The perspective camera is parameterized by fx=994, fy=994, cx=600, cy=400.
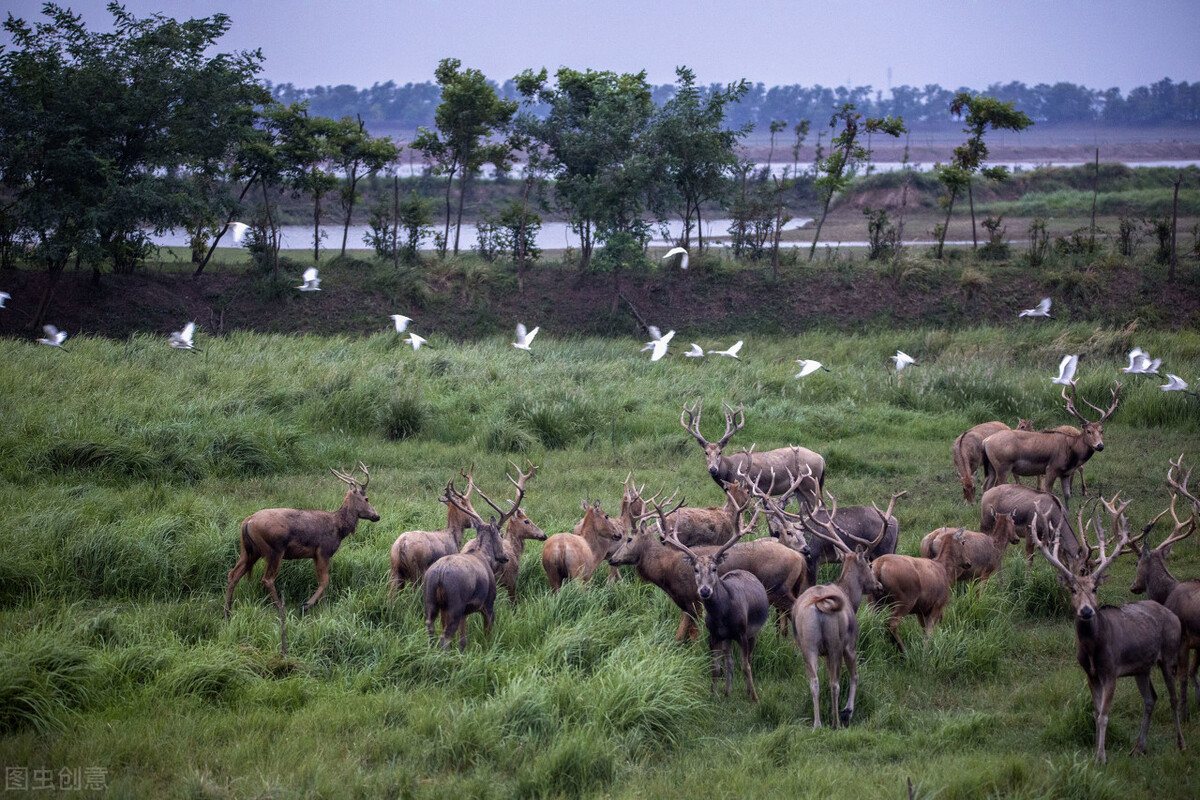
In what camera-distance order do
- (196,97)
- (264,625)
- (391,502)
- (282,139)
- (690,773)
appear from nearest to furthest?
(690,773) → (264,625) → (391,502) → (196,97) → (282,139)

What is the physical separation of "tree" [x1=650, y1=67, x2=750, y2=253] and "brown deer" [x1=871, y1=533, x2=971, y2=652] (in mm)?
17544

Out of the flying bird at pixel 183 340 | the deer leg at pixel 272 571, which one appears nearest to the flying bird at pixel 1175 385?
the deer leg at pixel 272 571

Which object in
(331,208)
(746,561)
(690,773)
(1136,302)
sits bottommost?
(690,773)

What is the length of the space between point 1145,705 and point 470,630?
202 inches

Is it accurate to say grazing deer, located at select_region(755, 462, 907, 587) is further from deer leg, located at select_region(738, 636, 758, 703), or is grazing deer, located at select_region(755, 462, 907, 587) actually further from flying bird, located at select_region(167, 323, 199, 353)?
flying bird, located at select_region(167, 323, 199, 353)

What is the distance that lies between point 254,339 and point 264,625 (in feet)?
43.8

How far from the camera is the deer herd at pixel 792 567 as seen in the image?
7031mm

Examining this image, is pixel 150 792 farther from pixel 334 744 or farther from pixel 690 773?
pixel 690 773

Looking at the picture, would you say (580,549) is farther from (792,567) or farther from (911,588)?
(911,588)

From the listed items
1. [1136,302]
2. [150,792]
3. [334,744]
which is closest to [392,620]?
[334,744]

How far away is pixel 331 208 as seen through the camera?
43094 millimetres

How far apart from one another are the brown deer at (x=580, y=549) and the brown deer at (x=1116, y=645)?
4.07 m

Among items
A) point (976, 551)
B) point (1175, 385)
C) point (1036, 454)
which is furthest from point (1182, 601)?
point (1175, 385)

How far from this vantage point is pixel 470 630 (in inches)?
334
